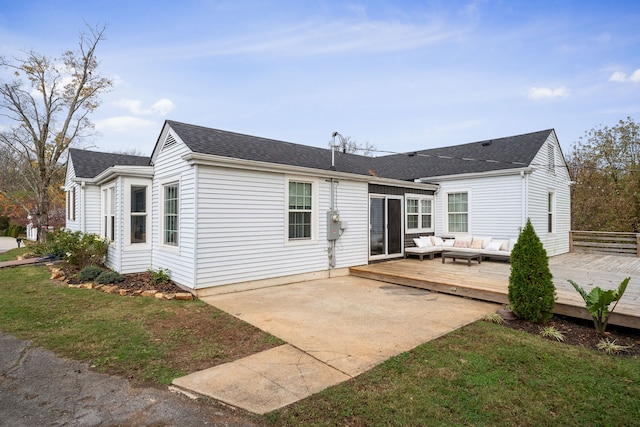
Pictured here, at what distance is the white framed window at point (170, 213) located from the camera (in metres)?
7.25

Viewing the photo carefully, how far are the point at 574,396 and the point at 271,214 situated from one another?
5933 millimetres

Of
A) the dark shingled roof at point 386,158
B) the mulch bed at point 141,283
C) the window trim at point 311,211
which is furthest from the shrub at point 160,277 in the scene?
the dark shingled roof at point 386,158

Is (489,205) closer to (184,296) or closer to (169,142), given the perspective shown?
(184,296)

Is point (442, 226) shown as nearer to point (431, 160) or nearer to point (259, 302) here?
point (431, 160)

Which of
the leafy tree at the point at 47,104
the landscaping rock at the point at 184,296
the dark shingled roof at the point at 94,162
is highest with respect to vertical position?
the leafy tree at the point at 47,104

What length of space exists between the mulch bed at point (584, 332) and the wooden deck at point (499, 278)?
0.18m

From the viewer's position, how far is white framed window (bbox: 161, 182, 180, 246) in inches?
285

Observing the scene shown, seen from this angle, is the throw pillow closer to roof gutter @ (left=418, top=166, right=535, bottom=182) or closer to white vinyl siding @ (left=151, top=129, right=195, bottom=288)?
roof gutter @ (left=418, top=166, right=535, bottom=182)

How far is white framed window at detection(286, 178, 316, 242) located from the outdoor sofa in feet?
14.0

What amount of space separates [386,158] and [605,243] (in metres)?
9.99

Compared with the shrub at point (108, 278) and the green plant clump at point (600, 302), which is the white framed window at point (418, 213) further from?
the shrub at point (108, 278)

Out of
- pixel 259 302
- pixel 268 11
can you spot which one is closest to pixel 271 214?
pixel 259 302

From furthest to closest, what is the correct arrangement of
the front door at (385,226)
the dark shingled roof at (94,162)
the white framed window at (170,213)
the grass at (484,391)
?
1. the dark shingled roof at (94,162)
2. the front door at (385,226)
3. the white framed window at (170,213)
4. the grass at (484,391)

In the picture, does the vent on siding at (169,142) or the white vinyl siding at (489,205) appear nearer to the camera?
the vent on siding at (169,142)
